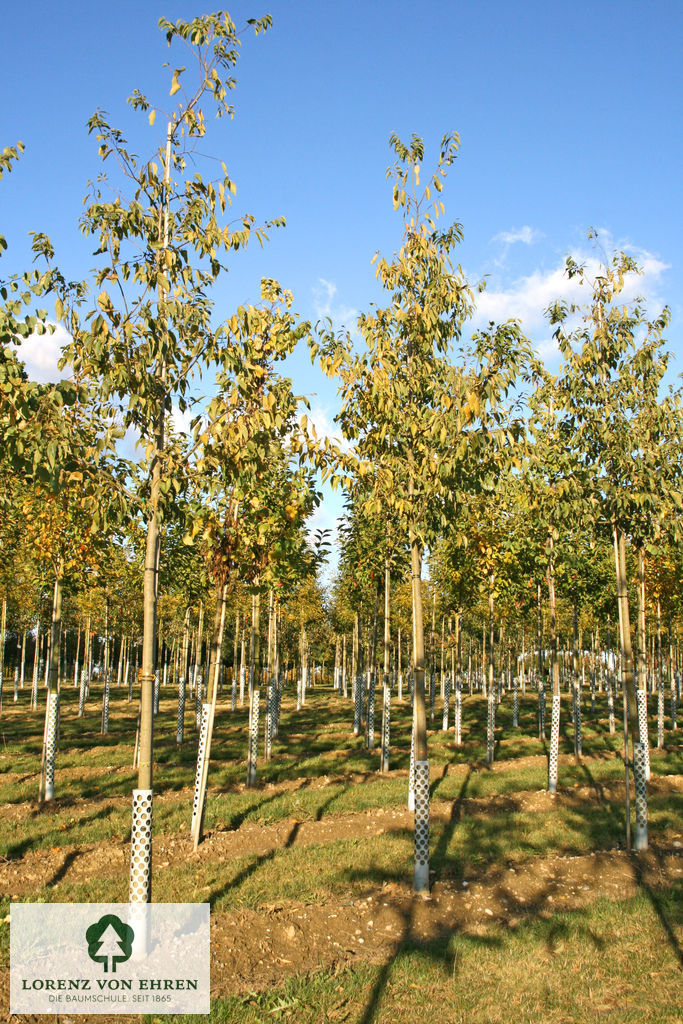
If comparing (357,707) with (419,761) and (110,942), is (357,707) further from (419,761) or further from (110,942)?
(110,942)

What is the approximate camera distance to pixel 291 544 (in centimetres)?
1438

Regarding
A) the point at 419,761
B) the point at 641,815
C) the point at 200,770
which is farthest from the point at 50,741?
the point at 641,815

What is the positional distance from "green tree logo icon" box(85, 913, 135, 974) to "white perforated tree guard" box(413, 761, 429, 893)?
13.1 ft

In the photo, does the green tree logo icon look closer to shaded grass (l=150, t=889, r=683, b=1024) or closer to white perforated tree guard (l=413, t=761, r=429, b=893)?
shaded grass (l=150, t=889, r=683, b=1024)

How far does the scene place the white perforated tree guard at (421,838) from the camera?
9.56 m

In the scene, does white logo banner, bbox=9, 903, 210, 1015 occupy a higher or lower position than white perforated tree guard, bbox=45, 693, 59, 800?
lower

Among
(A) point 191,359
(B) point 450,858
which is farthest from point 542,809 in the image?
(A) point 191,359

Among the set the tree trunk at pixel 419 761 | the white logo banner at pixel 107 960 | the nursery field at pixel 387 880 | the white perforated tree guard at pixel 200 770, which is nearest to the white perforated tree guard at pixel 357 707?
the nursery field at pixel 387 880

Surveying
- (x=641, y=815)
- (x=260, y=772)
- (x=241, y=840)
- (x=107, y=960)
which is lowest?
(x=260, y=772)

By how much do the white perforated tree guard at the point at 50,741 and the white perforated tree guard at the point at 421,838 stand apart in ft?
26.8

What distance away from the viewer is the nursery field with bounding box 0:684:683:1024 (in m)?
6.84

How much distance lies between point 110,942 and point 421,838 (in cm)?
422

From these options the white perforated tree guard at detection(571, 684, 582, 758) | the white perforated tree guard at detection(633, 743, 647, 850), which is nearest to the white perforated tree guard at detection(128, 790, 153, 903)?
the white perforated tree guard at detection(633, 743, 647, 850)

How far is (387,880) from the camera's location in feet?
33.6
